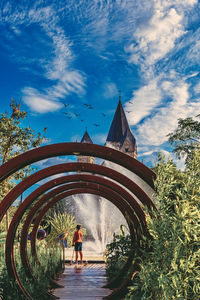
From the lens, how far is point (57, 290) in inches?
274

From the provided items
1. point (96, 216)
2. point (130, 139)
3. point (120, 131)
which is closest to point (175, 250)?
point (96, 216)

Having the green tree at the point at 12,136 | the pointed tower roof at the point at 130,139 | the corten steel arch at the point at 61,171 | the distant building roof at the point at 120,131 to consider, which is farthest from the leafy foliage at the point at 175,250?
the distant building roof at the point at 120,131

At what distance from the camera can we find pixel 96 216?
106 ft

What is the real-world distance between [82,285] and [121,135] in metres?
53.5

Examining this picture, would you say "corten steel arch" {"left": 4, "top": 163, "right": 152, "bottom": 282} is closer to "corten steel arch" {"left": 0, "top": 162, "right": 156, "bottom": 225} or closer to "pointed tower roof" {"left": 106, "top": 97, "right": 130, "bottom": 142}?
"corten steel arch" {"left": 0, "top": 162, "right": 156, "bottom": 225}

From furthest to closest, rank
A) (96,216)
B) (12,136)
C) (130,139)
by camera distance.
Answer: (130,139), (96,216), (12,136)

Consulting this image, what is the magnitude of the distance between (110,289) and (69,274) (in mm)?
2821

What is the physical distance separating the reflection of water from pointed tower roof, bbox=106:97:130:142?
25739 mm

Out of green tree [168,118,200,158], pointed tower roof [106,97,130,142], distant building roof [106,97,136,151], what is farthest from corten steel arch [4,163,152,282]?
pointed tower roof [106,97,130,142]

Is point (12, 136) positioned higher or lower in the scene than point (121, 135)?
lower

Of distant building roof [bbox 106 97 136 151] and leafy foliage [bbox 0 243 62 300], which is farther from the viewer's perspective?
distant building roof [bbox 106 97 136 151]

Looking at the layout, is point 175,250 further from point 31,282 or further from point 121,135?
point 121,135

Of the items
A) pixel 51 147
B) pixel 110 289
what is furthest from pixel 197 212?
pixel 110 289

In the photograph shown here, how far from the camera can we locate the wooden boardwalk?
644cm
